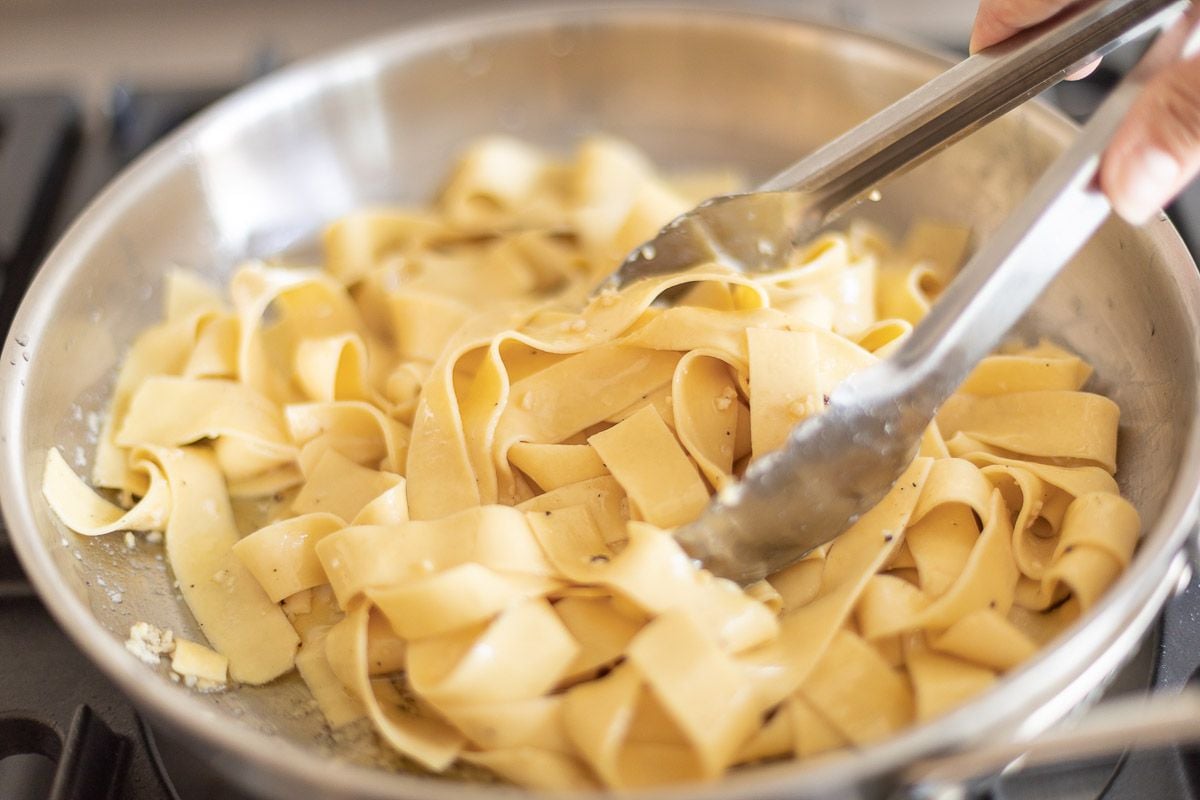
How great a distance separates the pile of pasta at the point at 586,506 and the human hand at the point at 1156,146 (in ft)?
1.12

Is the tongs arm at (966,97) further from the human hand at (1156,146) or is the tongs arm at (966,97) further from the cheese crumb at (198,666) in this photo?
the cheese crumb at (198,666)

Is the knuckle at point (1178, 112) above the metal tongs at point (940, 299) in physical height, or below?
above

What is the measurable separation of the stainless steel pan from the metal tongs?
23 centimetres

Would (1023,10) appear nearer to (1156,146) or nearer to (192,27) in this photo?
(1156,146)

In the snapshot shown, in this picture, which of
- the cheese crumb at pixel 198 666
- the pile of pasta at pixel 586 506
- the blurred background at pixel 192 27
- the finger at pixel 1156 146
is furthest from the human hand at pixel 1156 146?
the blurred background at pixel 192 27

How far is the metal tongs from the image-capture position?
3.55ft

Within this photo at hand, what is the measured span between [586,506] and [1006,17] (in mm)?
819

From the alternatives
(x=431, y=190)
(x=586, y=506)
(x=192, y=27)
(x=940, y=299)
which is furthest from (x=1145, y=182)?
(x=192, y=27)

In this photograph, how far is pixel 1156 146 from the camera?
1.04m

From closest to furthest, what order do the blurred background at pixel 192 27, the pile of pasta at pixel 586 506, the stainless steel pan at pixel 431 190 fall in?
the stainless steel pan at pixel 431 190 < the pile of pasta at pixel 586 506 < the blurred background at pixel 192 27

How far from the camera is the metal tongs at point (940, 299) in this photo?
1.08 meters

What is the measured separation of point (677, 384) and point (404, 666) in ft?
1.60

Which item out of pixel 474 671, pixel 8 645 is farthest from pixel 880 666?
pixel 8 645

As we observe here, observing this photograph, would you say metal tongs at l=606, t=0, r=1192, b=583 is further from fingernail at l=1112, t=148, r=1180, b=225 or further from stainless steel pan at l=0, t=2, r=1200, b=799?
stainless steel pan at l=0, t=2, r=1200, b=799
